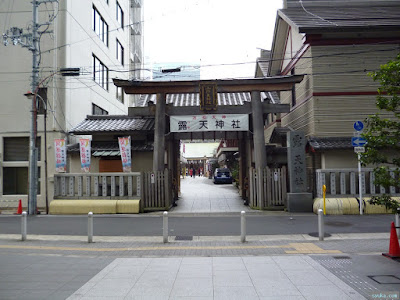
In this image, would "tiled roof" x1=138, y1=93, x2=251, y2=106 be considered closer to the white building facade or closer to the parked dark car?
the white building facade

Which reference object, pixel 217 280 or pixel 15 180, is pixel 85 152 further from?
pixel 217 280

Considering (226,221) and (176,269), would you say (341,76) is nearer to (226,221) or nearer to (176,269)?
(226,221)

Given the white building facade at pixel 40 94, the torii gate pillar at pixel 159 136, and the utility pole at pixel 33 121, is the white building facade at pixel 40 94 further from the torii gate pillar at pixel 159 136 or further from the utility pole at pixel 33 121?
the torii gate pillar at pixel 159 136

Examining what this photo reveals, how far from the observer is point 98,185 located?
587 inches

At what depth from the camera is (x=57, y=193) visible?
15.1 metres

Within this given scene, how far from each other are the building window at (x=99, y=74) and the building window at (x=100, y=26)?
6.21 feet

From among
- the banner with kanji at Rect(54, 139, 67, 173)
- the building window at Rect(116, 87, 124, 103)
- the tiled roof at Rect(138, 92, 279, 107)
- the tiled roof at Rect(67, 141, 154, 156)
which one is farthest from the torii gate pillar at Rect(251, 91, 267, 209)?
the building window at Rect(116, 87, 124, 103)

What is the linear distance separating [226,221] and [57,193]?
820 centimetres

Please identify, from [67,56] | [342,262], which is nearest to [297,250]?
[342,262]

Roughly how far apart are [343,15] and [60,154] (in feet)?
51.3

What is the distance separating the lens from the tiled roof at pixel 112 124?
1631cm

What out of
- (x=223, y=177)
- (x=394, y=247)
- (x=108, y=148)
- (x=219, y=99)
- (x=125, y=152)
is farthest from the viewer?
(x=223, y=177)

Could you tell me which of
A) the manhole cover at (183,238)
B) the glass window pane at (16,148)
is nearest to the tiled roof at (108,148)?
the glass window pane at (16,148)

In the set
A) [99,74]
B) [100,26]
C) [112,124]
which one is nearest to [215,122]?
[112,124]
